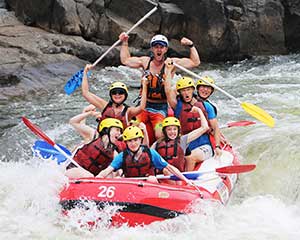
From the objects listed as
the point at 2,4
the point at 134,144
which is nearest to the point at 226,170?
the point at 134,144

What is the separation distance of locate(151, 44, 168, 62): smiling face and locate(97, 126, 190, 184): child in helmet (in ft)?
3.99

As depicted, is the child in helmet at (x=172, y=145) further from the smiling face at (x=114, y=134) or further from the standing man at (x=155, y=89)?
the standing man at (x=155, y=89)

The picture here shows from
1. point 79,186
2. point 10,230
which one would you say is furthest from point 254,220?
point 10,230

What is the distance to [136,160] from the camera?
4703 mm

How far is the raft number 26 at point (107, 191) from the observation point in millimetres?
4328

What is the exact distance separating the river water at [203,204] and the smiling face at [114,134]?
2.02ft

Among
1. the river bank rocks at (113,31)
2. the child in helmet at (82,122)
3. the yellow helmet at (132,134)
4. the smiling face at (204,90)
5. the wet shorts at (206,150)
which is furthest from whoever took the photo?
the river bank rocks at (113,31)

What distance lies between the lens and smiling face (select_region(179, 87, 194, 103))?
562cm

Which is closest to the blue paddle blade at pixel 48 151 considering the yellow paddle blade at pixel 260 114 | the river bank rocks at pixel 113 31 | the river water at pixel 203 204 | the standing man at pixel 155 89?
the river water at pixel 203 204

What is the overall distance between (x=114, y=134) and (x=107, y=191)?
778 millimetres

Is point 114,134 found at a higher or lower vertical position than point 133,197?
higher

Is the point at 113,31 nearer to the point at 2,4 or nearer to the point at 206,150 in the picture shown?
the point at 2,4

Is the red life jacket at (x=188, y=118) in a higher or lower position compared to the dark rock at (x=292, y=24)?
higher

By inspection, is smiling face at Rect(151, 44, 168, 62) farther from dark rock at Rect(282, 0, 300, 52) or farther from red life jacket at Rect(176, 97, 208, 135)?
dark rock at Rect(282, 0, 300, 52)
